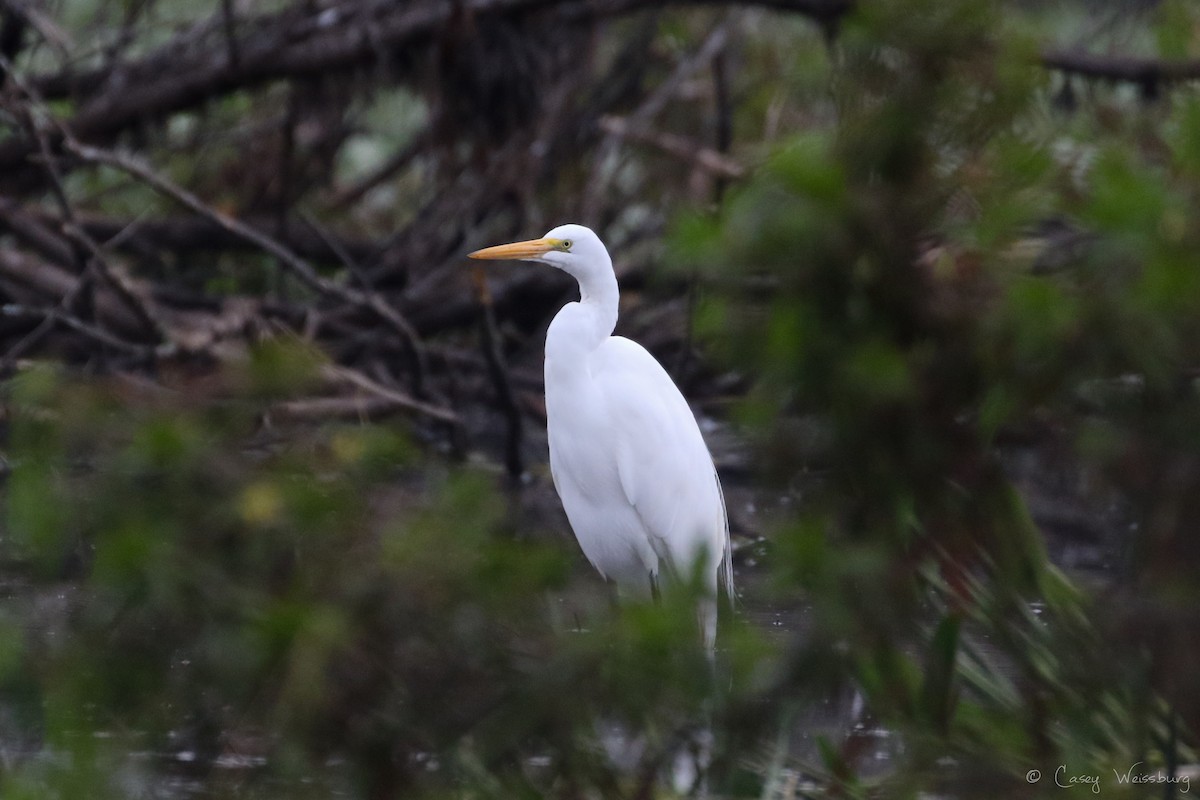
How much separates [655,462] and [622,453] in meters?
0.07

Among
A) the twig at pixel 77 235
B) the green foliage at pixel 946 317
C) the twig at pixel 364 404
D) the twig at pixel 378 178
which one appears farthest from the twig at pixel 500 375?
the green foliage at pixel 946 317

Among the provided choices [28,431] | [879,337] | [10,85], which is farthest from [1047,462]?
[10,85]

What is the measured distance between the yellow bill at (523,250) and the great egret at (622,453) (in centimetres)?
16

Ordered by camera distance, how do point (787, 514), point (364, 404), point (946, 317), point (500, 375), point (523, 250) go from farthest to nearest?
1. point (500, 375)
2. point (364, 404)
3. point (523, 250)
4. point (787, 514)
5. point (946, 317)

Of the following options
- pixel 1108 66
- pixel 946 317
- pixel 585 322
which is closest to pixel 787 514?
pixel 946 317

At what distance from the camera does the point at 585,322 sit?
9.73 feet

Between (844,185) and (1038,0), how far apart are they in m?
3.05

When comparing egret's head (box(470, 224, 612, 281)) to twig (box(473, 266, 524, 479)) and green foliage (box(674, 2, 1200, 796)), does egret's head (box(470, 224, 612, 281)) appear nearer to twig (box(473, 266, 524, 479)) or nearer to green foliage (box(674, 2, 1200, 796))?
twig (box(473, 266, 524, 479))

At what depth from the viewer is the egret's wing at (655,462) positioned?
9.97 feet

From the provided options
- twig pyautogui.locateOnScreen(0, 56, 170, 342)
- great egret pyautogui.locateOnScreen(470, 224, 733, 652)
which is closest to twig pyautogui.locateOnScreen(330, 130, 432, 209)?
twig pyautogui.locateOnScreen(0, 56, 170, 342)

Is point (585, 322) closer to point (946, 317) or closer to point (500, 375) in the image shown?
point (500, 375)

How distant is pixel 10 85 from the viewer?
→ 408 centimetres

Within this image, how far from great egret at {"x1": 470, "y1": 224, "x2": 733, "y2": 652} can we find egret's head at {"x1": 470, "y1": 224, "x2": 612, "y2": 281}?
0.39 feet

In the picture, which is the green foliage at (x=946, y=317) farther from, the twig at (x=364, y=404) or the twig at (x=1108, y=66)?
the twig at (x=1108, y=66)
